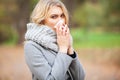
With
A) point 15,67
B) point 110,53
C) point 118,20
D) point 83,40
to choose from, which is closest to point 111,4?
point 118,20

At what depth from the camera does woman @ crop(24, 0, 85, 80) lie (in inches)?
110

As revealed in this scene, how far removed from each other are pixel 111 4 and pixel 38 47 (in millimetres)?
9761

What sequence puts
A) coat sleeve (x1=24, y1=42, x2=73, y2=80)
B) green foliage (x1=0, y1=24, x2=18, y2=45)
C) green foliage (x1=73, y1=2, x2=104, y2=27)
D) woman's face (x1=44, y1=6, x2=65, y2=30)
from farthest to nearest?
green foliage (x1=0, y1=24, x2=18, y2=45), green foliage (x1=73, y1=2, x2=104, y2=27), woman's face (x1=44, y1=6, x2=65, y2=30), coat sleeve (x1=24, y1=42, x2=73, y2=80)

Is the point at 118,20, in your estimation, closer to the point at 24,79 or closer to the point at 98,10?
the point at 98,10

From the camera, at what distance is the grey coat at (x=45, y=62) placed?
9.07ft

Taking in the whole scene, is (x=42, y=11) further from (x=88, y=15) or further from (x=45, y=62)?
(x=88, y=15)

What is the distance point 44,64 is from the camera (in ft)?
9.11

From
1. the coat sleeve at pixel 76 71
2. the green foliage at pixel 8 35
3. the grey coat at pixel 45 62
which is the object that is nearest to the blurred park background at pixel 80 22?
the green foliage at pixel 8 35

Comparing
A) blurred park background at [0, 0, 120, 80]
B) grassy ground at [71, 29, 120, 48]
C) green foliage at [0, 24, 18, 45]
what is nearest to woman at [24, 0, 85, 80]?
blurred park background at [0, 0, 120, 80]

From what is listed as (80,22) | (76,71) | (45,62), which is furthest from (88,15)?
(45,62)

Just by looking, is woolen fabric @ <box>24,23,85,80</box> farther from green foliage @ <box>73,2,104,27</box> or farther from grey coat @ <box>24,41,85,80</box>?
green foliage @ <box>73,2,104,27</box>

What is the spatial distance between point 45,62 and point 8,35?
11.1 m

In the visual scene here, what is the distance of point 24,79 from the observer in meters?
6.65

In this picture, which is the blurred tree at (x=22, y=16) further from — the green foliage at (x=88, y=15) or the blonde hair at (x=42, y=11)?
the blonde hair at (x=42, y=11)
